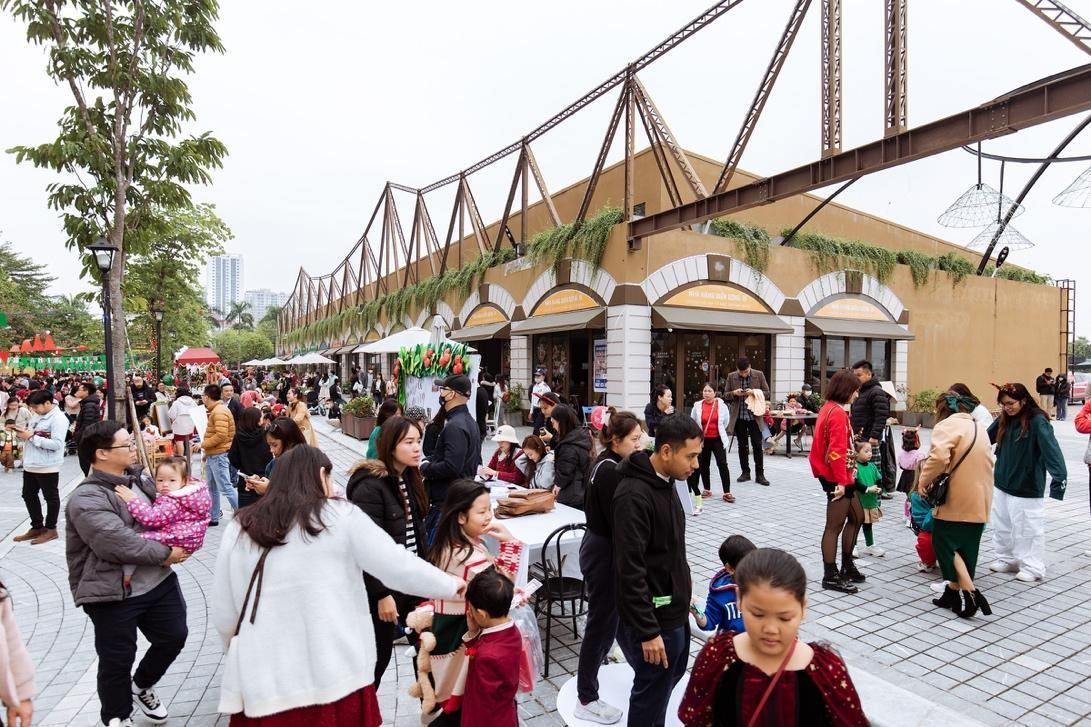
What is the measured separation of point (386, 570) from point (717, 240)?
14965 millimetres

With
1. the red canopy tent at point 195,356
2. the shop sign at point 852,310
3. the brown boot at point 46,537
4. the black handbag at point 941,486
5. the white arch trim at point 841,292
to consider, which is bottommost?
the brown boot at point 46,537

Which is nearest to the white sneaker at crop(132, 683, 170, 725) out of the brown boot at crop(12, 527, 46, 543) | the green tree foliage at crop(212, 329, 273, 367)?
the brown boot at crop(12, 527, 46, 543)

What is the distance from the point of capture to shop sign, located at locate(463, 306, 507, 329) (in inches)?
790

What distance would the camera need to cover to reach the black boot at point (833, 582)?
195 inches

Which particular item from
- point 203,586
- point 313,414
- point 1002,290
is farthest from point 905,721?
point 1002,290

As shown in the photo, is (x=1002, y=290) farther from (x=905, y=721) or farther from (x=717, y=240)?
(x=905, y=721)

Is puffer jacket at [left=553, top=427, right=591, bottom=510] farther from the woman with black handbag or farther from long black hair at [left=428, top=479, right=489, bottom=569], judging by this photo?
the woman with black handbag

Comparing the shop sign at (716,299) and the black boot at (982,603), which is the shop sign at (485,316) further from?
the black boot at (982,603)

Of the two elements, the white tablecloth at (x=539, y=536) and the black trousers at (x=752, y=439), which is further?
the black trousers at (x=752, y=439)

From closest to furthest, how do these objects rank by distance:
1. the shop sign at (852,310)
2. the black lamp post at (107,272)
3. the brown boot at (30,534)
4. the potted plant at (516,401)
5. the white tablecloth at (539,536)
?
the white tablecloth at (539,536) < the brown boot at (30,534) < the black lamp post at (107,272) < the shop sign at (852,310) < the potted plant at (516,401)

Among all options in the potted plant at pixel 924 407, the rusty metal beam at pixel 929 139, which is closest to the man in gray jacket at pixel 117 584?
the rusty metal beam at pixel 929 139

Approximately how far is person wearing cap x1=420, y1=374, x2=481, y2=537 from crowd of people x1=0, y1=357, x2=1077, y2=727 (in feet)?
0.06

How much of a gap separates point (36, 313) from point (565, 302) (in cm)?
4881

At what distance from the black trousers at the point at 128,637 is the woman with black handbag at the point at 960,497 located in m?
5.19
